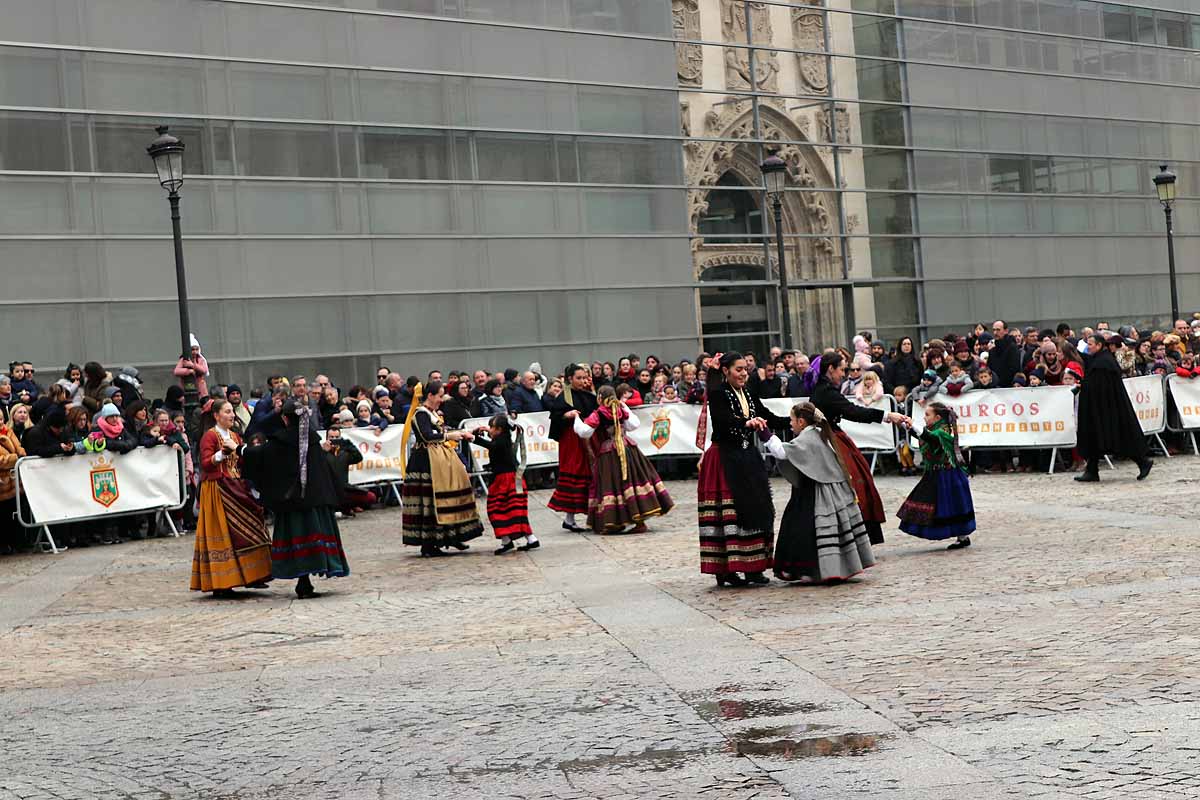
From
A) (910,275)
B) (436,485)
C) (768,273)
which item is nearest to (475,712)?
(436,485)

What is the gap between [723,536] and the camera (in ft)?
39.1

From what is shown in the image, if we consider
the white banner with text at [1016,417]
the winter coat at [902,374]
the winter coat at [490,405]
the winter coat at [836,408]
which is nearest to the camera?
the winter coat at [836,408]

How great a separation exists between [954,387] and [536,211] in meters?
10.3

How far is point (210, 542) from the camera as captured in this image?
42.8ft

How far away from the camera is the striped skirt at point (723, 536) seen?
1186cm

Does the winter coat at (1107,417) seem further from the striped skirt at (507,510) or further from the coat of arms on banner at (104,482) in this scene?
the coat of arms on banner at (104,482)

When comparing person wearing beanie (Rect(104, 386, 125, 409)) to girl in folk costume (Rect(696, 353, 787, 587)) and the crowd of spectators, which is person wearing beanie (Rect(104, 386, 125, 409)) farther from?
girl in folk costume (Rect(696, 353, 787, 587))

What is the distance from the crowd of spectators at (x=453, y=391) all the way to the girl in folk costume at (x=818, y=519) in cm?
483

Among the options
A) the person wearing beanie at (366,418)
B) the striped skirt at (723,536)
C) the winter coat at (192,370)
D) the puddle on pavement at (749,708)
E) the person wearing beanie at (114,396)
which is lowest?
the puddle on pavement at (749,708)

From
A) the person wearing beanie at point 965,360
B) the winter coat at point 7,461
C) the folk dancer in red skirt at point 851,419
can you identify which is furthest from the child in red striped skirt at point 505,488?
the person wearing beanie at point 965,360

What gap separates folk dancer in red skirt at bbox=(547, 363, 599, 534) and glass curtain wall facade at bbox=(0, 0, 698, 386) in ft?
32.9

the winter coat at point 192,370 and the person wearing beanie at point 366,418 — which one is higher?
the winter coat at point 192,370

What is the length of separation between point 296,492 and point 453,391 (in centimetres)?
818

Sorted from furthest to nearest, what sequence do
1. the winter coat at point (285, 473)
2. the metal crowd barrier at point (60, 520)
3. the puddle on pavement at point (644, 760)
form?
the metal crowd barrier at point (60, 520)
the winter coat at point (285, 473)
the puddle on pavement at point (644, 760)
